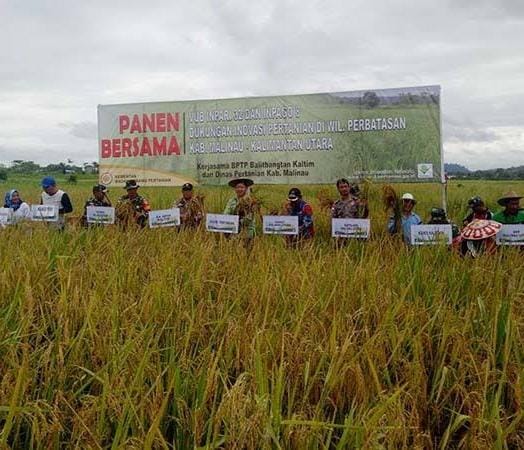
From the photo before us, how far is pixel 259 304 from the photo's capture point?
287 cm

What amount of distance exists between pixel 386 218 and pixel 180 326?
201 inches

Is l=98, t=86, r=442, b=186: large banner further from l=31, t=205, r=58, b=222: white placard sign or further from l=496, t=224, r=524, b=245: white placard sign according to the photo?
l=496, t=224, r=524, b=245: white placard sign

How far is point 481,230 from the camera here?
16.8 ft

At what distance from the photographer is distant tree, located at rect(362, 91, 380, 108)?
26.2ft

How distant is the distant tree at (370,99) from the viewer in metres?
7.98

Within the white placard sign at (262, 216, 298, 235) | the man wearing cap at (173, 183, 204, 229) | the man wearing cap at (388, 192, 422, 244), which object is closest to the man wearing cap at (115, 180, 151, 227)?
the man wearing cap at (173, 183, 204, 229)

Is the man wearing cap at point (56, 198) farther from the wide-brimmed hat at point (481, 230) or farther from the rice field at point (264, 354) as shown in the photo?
the wide-brimmed hat at point (481, 230)

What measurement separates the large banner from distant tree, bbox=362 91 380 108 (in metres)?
0.01

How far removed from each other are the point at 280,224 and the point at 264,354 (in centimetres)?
413

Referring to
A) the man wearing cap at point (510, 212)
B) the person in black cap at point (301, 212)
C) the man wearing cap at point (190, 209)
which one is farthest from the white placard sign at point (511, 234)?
the man wearing cap at point (190, 209)

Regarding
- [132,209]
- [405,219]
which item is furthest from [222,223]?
[405,219]

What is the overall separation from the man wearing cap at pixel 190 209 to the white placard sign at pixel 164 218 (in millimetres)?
297

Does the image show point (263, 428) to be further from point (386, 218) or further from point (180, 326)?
point (386, 218)

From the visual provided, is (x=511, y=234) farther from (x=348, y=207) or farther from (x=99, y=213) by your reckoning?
(x=99, y=213)
